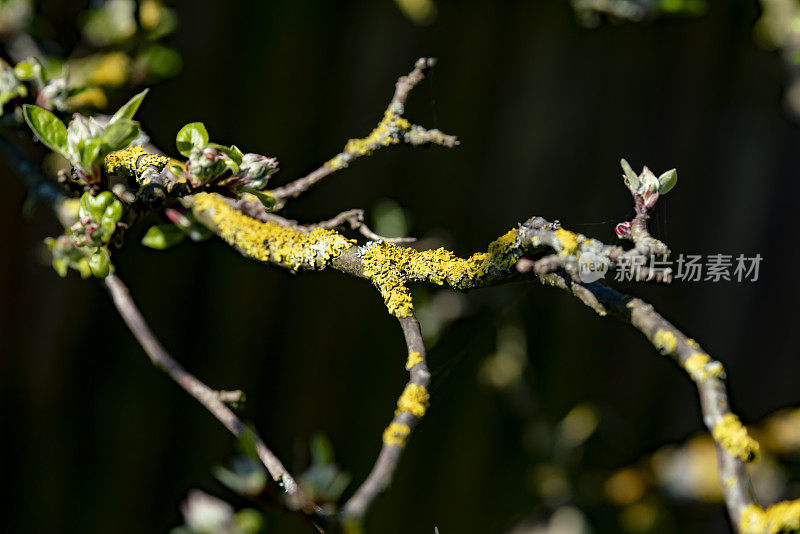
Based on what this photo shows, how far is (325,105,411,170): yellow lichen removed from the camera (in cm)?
67

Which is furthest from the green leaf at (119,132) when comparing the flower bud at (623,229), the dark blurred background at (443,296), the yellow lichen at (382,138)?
the dark blurred background at (443,296)

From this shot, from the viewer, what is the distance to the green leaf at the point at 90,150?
484mm

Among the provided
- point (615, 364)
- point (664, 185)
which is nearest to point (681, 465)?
point (615, 364)

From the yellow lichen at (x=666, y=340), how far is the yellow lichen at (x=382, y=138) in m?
0.37

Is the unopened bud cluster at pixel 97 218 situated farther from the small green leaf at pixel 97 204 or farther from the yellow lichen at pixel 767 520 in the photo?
the yellow lichen at pixel 767 520

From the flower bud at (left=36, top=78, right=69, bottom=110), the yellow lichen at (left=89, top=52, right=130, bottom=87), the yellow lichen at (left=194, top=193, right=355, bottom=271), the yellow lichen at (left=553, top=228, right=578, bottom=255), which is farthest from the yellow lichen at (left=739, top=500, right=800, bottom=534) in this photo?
the yellow lichen at (left=89, top=52, right=130, bottom=87)

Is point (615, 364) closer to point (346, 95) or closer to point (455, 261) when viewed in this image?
point (346, 95)

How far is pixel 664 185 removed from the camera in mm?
499

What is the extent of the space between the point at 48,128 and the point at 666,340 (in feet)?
1.58

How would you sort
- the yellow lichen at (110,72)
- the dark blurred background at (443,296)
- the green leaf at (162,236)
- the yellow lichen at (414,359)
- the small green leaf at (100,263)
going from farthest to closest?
the dark blurred background at (443,296) → the yellow lichen at (110,72) → the green leaf at (162,236) → the small green leaf at (100,263) → the yellow lichen at (414,359)

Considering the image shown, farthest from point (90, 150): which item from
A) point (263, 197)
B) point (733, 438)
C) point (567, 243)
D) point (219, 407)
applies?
point (733, 438)

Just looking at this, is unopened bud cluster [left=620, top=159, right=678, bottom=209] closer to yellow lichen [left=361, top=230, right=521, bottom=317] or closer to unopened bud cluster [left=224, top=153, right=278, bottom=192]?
yellow lichen [left=361, top=230, right=521, bottom=317]

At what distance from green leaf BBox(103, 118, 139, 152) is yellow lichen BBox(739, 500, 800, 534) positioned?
1.53 ft

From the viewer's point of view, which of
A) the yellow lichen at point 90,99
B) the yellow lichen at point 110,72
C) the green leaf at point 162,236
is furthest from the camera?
the yellow lichen at point 110,72
